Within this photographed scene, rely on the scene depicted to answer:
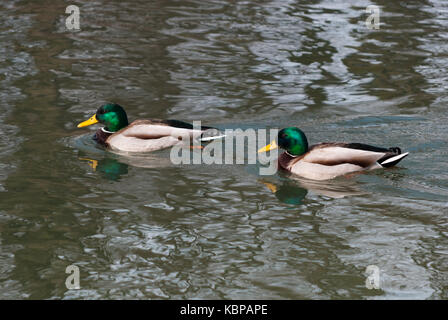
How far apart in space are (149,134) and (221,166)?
1042 millimetres

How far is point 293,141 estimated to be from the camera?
31.2ft

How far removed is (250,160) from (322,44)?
559cm

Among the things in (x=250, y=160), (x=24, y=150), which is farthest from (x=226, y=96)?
(x=24, y=150)

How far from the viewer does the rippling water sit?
6.62 m

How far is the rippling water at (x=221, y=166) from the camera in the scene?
21.7 feet

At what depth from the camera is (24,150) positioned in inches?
386

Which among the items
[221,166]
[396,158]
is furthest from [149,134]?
[396,158]

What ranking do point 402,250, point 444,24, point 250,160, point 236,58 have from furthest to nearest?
point 444,24, point 236,58, point 250,160, point 402,250

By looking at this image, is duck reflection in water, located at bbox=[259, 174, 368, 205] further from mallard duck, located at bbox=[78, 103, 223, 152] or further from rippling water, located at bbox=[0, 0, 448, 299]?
mallard duck, located at bbox=[78, 103, 223, 152]

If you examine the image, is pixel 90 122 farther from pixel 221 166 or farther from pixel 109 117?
pixel 221 166

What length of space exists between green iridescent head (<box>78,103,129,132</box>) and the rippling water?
0.34 metres

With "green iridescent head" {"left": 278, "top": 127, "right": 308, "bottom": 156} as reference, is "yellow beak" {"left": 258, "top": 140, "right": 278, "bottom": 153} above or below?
below

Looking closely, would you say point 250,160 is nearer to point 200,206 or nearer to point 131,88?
point 200,206

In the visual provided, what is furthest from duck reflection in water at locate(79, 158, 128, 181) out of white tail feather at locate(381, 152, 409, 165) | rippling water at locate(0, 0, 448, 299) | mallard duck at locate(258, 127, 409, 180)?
white tail feather at locate(381, 152, 409, 165)
